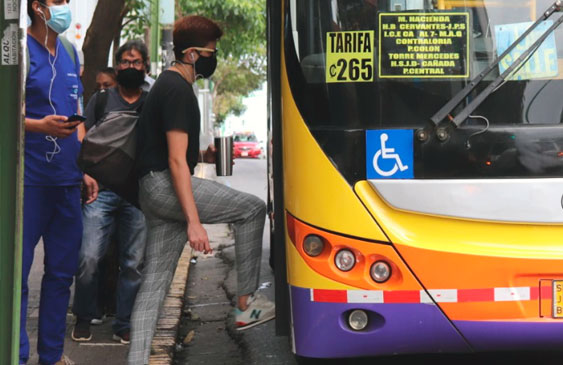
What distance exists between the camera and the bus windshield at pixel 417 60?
442cm

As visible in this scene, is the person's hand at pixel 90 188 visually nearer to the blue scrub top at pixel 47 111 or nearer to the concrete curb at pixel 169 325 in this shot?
Result: the blue scrub top at pixel 47 111

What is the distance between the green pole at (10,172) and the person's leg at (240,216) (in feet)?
5.16

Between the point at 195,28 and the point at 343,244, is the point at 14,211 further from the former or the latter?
the point at 195,28

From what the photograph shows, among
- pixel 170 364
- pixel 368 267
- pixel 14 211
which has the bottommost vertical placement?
pixel 170 364

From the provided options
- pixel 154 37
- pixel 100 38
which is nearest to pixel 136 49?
pixel 100 38

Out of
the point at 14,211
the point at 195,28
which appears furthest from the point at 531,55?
the point at 14,211

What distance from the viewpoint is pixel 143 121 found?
4828 millimetres

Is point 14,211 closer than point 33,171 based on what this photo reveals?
Yes

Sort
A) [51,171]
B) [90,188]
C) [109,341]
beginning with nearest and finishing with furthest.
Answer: [51,171]
[90,188]
[109,341]

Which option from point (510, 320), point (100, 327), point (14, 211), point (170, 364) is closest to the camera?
point (14, 211)

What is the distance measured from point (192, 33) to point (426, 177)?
142cm

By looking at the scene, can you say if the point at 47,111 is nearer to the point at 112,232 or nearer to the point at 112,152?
the point at 112,152

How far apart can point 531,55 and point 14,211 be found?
2.37 meters

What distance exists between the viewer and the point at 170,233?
4.91 m
